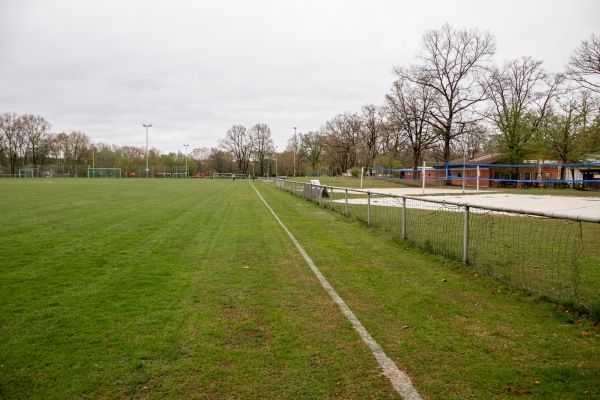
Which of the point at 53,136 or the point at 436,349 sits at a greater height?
the point at 53,136

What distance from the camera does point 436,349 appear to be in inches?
141

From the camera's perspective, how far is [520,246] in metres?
8.62

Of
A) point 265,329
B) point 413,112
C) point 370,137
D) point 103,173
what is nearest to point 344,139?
point 370,137

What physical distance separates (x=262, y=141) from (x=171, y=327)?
113m

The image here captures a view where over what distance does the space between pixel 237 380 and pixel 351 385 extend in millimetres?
908

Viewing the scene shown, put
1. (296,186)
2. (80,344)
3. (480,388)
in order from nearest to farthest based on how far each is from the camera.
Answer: (480,388) < (80,344) < (296,186)

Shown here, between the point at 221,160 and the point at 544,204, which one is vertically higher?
the point at 221,160

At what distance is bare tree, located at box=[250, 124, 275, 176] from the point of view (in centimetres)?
11438

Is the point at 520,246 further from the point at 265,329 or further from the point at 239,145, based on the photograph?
the point at 239,145

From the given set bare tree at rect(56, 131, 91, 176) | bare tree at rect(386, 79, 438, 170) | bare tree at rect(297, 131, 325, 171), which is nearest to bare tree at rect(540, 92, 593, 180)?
bare tree at rect(386, 79, 438, 170)

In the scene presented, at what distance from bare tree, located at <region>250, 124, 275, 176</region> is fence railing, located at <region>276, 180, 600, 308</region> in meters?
103

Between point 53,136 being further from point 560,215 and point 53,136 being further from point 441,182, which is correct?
point 560,215

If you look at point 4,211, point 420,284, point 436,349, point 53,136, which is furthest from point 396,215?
point 53,136

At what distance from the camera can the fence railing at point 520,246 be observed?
17.9 ft
